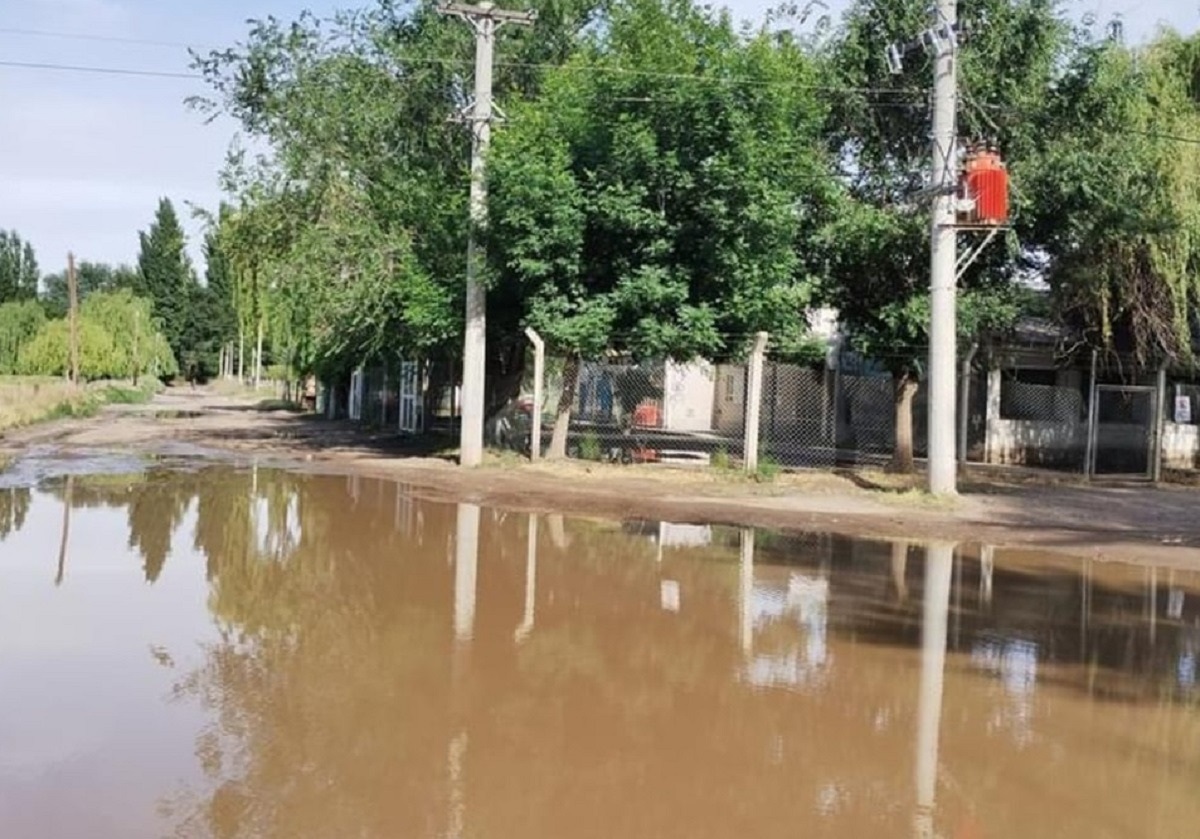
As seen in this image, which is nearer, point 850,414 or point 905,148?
point 905,148

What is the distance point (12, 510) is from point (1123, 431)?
23.5 meters

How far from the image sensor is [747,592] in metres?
10.2

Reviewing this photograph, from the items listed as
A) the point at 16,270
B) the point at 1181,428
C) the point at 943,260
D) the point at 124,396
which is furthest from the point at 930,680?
the point at 16,270

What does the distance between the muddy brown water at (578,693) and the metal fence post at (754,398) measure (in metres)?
7.68

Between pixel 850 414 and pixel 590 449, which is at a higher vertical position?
pixel 850 414

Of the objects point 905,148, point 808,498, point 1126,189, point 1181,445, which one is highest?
point 905,148

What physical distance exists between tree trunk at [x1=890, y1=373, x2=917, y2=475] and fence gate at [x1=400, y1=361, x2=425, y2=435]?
13140 mm

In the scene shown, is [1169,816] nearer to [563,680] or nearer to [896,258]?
[563,680]

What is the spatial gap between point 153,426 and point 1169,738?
106ft

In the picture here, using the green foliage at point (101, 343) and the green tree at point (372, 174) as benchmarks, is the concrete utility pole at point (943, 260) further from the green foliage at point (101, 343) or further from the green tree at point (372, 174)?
the green foliage at point (101, 343)

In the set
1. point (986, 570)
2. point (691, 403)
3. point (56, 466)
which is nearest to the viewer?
point (986, 570)

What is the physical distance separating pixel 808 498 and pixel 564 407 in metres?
5.84

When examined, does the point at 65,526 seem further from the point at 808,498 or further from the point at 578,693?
the point at 808,498

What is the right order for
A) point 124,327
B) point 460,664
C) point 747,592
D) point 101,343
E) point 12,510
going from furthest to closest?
point 124,327, point 101,343, point 12,510, point 747,592, point 460,664
